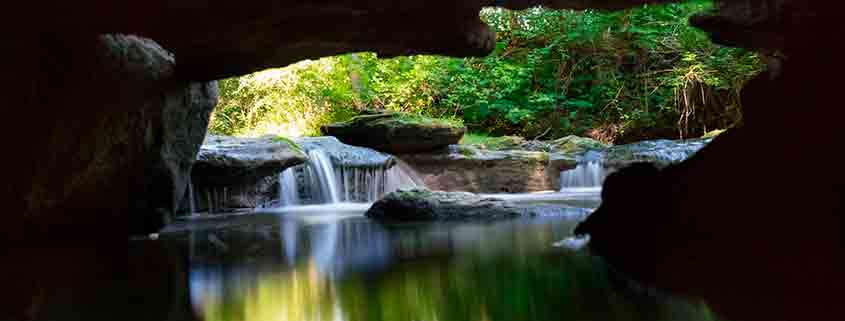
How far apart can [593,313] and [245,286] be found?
65.7 inches

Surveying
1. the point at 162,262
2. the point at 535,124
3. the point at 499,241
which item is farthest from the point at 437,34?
the point at 535,124

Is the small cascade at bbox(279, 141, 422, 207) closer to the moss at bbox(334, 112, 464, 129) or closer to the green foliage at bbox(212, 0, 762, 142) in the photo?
the moss at bbox(334, 112, 464, 129)

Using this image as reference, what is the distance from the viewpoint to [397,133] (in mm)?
11320

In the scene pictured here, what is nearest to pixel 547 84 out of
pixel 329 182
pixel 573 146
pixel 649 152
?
pixel 573 146

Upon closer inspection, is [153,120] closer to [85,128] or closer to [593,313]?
[85,128]

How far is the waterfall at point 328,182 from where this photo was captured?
10.0 meters

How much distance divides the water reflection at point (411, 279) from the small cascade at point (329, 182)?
4390mm

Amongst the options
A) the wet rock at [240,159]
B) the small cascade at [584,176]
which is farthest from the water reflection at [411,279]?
the small cascade at [584,176]

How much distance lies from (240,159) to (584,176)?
22.3 ft

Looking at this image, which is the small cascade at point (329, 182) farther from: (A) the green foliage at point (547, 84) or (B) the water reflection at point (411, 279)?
(A) the green foliage at point (547, 84)

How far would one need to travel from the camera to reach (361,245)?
485cm

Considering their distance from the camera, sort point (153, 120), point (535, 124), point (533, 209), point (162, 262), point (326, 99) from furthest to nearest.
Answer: point (535, 124), point (326, 99), point (533, 209), point (153, 120), point (162, 262)

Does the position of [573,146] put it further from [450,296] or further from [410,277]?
[450,296]

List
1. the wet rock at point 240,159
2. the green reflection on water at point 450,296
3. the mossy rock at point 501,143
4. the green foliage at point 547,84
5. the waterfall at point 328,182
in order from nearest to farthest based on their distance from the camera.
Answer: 1. the green reflection on water at point 450,296
2. the wet rock at point 240,159
3. the waterfall at point 328,182
4. the mossy rock at point 501,143
5. the green foliage at point 547,84
